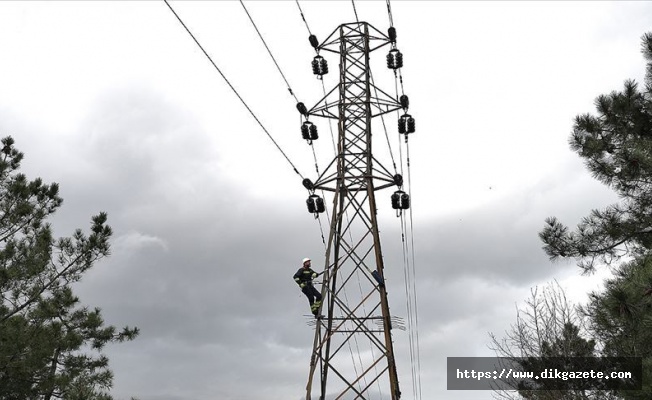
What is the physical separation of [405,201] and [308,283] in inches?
121

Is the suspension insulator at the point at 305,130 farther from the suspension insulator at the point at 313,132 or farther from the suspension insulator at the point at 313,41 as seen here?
the suspension insulator at the point at 313,41

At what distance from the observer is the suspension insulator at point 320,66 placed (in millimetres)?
14250

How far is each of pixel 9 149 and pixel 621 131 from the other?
16290 millimetres

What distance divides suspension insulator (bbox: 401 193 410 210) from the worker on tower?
8.72 feet

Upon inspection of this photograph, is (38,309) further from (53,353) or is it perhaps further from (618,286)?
(618,286)

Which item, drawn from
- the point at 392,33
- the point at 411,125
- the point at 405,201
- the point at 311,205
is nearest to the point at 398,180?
the point at 405,201

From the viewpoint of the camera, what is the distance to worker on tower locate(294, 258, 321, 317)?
1137 cm

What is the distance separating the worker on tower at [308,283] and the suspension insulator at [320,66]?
16.9 feet

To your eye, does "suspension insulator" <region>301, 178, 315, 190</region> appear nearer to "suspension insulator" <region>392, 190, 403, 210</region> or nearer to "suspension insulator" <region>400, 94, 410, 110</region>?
"suspension insulator" <region>392, 190, 403, 210</region>

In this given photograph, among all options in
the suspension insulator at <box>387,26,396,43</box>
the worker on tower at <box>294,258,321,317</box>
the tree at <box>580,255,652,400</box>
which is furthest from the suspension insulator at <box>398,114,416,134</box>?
Answer: the tree at <box>580,255,652,400</box>

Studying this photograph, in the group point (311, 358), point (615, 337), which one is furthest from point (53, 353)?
point (615, 337)

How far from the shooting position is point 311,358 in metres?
10.3

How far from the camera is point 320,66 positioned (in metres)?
14.3

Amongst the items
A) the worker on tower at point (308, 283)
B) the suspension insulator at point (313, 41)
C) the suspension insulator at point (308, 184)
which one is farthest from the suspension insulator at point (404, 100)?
the worker on tower at point (308, 283)
